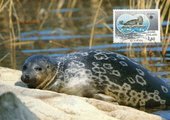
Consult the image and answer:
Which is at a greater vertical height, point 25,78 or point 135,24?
point 135,24

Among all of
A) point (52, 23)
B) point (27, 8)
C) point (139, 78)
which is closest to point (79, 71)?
point (139, 78)

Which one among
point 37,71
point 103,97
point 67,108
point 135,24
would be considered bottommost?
point 103,97

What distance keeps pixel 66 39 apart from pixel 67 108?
255 inches

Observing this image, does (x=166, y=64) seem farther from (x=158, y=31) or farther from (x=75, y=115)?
(x=75, y=115)

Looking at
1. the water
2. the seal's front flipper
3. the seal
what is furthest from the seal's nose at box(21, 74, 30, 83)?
the water

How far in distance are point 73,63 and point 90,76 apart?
0.85ft

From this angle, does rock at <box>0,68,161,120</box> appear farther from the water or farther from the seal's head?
the water

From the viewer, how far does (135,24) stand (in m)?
8.12

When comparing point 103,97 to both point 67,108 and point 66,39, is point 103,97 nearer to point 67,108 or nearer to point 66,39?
point 67,108

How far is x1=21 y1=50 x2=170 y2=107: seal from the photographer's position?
6543 millimetres

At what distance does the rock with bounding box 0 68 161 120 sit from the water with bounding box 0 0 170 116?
2.31 meters

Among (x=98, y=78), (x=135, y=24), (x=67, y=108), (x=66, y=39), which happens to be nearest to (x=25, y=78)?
(x=98, y=78)

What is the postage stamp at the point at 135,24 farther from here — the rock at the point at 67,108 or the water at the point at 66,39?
the rock at the point at 67,108

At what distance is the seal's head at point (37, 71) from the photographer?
6508 millimetres
